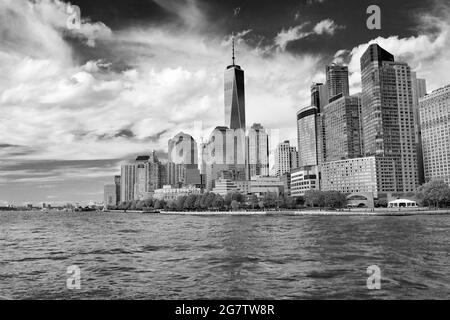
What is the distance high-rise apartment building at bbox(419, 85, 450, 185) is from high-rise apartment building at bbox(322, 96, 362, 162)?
21.5 m

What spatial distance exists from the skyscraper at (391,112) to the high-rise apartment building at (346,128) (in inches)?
723

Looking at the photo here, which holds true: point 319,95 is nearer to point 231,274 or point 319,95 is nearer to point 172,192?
point 172,192

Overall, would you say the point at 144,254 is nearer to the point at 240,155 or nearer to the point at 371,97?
the point at 371,97

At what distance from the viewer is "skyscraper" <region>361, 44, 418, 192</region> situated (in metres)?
110

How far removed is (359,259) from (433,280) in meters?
3.43

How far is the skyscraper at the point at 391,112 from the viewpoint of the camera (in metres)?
110

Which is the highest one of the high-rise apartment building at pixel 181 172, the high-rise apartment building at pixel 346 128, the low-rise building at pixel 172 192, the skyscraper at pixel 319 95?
the skyscraper at pixel 319 95

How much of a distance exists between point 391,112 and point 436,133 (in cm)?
1346

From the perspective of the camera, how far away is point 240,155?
563 feet

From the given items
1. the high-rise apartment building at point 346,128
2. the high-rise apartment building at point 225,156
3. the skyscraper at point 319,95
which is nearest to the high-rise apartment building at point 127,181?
the high-rise apartment building at point 225,156

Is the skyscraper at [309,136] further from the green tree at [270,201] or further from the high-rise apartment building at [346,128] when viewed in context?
the green tree at [270,201]

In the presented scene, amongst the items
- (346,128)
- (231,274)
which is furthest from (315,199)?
(231,274)

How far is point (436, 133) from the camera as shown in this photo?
11162cm
